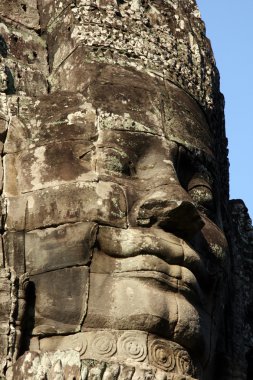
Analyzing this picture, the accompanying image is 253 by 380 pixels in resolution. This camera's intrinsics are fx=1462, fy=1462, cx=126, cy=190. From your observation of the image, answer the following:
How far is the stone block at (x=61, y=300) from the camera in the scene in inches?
545


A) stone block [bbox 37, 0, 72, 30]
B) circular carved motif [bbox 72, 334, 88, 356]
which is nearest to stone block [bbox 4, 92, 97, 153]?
stone block [bbox 37, 0, 72, 30]

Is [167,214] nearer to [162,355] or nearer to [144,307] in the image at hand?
[144,307]

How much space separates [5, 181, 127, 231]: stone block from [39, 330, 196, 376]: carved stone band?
1136mm

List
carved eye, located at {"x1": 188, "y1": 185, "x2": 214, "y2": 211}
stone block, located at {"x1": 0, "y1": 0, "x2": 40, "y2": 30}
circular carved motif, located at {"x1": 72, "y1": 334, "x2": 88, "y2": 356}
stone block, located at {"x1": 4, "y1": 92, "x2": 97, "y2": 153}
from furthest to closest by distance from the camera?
1. stone block, located at {"x1": 0, "y1": 0, "x2": 40, "y2": 30}
2. carved eye, located at {"x1": 188, "y1": 185, "x2": 214, "y2": 211}
3. stone block, located at {"x1": 4, "y1": 92, "x2": 97, "y2": 153}
4. circular carved motif, located at {"x1": 72, "y1": 334, "x2": 88, "y2": 356}

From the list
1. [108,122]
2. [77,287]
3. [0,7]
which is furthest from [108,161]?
[0,7]

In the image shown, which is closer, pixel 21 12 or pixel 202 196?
pixel 202 196

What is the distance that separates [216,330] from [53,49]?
3.68 metres

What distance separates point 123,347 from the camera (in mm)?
13680

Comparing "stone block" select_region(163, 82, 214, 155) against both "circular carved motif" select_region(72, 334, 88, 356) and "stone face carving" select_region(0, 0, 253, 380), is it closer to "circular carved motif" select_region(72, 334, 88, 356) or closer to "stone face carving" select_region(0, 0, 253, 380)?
"stone face carving" select_region(0, 0, 253, 380)

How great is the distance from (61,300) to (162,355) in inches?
43.0

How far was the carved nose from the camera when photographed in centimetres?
1427

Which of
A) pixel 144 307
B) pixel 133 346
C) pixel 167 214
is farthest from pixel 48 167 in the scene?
pixel 133 346

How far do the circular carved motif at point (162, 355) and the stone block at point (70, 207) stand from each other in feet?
4.01

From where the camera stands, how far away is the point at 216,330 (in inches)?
587
